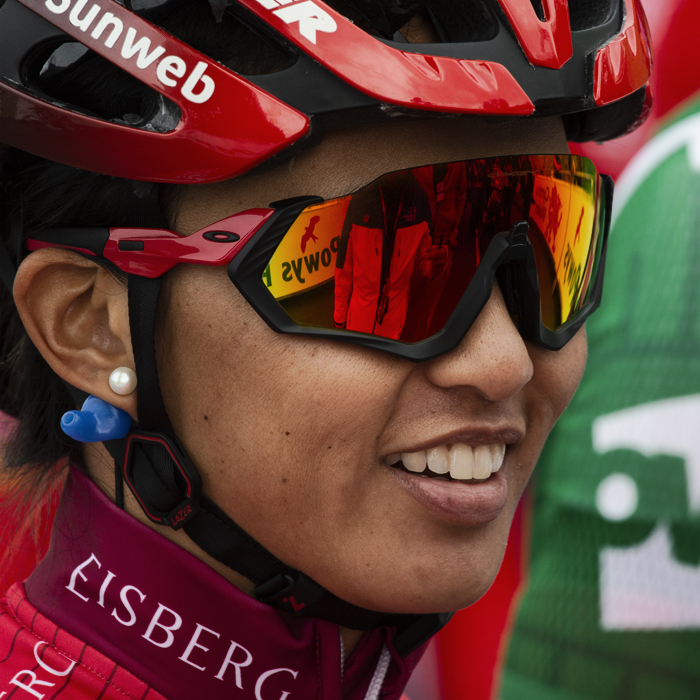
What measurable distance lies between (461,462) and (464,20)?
86 cm

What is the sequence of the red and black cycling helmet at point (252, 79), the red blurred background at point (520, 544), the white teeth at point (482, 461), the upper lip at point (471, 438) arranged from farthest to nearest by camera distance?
the red blurred background at point (520, 544)
the white teeth at point (482, 461)
the upper lip at point (471, 438)
the red and black cycling helmet at point (252, 79)

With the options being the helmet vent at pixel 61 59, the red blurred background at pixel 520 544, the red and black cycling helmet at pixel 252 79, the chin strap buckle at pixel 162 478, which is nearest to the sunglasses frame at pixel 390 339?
the red and black cycling helmet at pixel 252 79

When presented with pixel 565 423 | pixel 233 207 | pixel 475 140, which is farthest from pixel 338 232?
pixel 565 423

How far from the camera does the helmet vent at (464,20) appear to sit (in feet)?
4.96

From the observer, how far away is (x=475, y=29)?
1.54 m

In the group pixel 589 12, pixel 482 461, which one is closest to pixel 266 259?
pixel 482 461

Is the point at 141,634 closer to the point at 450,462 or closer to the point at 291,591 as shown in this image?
the point at 291,591

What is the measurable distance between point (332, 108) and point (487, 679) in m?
2.45

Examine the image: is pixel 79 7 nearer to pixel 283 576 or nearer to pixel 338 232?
pixel 338 232

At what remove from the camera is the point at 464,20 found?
154 cm

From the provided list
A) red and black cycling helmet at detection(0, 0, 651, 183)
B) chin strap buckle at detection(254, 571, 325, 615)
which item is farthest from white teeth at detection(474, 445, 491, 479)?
red and black cycling helmet at detection(0, 0, 651, 183)

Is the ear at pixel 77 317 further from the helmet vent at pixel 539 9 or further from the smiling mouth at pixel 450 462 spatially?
the helmet vent at pixel 539 9

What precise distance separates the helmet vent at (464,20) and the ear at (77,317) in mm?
803

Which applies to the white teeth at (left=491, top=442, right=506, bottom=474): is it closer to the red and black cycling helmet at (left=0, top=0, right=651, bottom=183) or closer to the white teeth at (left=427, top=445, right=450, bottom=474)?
the white teeth at (left=427, top=445, right=450, bottom=474)
